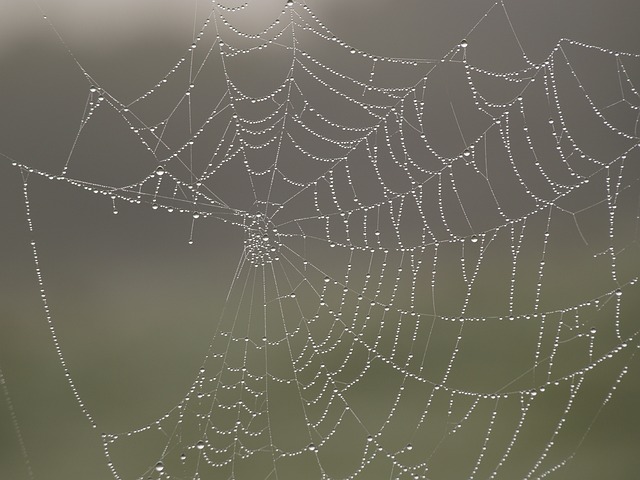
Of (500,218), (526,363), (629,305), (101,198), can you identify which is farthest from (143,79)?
(629,305)

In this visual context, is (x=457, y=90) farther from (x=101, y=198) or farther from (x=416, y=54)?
(x=101, y=198)

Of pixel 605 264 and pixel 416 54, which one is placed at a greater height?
pixel 416 54

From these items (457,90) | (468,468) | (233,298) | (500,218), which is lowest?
(468,468)

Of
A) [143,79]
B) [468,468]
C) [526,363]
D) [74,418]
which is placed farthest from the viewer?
[143,79]

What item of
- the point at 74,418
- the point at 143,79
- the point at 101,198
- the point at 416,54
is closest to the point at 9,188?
the point at 101,198

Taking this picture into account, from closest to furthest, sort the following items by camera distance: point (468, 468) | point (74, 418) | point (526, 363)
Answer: point (468, 468)
point (526, 363)
point (74, 418)

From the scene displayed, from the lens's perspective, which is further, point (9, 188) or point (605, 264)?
point (9, 188)

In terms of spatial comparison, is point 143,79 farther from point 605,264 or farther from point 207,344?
point 605,264
